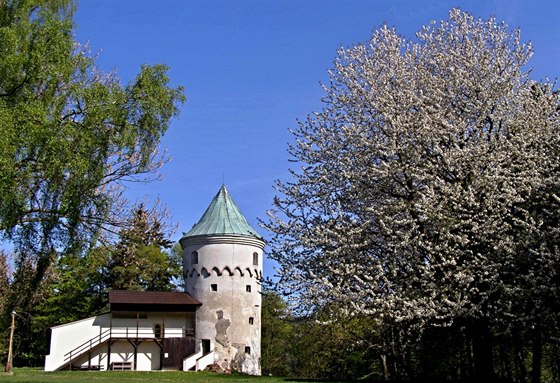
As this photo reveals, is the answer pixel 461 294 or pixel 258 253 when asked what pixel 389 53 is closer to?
pixel 461 294

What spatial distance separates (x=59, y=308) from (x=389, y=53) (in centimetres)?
3695

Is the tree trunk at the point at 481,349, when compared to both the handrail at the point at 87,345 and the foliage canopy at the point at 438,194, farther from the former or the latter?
the handrail at the point at 87,345

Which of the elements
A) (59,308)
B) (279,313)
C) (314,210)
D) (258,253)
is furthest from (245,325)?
(314,210)

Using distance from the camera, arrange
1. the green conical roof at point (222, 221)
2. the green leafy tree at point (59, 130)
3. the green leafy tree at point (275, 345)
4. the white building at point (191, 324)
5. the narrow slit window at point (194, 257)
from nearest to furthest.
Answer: the green leafy tree at point (59, 130) → the white building at point (191, 324) → the narrow slit window at point (194, 257) → the green conical roof at point (222, 221) → the green leafy tree at point (275, 345)

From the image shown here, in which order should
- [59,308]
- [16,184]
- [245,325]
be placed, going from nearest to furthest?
1. [16,184]
2. [245,325]
3. [59,308]

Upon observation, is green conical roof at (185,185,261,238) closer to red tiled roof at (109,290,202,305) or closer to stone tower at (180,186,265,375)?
stone tower at (180,186,265,375)

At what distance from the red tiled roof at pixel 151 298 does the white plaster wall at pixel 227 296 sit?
0.78m

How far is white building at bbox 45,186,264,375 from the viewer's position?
132 ft

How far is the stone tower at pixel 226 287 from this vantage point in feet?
135

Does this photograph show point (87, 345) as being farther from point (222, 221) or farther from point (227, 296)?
point (222, 221)

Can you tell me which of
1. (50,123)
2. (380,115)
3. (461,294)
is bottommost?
(461,294)

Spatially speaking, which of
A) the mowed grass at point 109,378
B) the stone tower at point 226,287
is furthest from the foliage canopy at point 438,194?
the stone tower at point 226,287

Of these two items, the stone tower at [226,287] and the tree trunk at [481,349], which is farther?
the stone tower at [226,287]

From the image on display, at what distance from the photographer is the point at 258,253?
44375 mm
